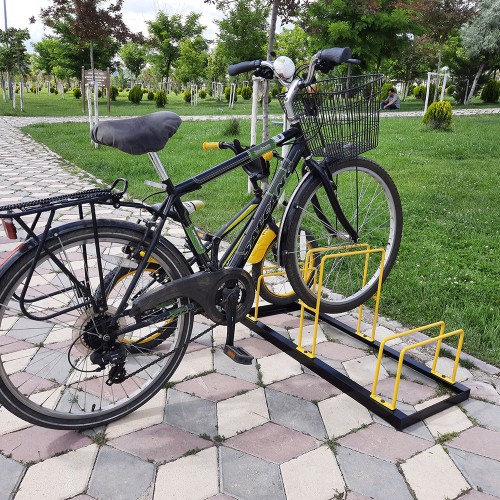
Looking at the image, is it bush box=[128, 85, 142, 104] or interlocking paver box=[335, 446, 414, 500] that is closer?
interlocking paver box=[335, 446, 414, 500]

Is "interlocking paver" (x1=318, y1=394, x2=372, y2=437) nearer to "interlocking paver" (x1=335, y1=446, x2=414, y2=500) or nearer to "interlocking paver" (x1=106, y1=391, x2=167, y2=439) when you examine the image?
"interlocking paver" (x1=335, y1=446, x2=414, y2=500)

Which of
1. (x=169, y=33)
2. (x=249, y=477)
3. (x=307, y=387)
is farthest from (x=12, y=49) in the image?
(x=249, y=477)

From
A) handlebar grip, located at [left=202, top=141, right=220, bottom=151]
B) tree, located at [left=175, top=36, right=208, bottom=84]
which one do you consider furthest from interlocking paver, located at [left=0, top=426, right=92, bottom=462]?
tree, located at [left=175, top=36, right=208, bottom=84]

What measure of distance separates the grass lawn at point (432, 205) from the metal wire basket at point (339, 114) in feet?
4.39

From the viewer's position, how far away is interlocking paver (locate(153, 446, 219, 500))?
1.77 metres

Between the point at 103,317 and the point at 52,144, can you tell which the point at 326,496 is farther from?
the point at 52,144

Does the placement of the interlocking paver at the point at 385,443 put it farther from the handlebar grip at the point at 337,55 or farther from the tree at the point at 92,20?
the tree at the point at 92,20

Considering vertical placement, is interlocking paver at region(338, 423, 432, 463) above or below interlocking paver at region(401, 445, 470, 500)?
above

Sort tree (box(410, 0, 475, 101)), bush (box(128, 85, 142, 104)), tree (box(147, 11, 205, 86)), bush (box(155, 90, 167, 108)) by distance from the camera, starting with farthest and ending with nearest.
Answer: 1. tree (box(147, 11, 205, 86))
2. bush (box(128, 85, 142, 104))
3. bush (box(155, 90, 167, 108))
4. tree (box(410, 0, 475, 101))

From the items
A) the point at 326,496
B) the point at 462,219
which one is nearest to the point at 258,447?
the point at 326,496

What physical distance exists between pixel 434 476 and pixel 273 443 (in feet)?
2.10

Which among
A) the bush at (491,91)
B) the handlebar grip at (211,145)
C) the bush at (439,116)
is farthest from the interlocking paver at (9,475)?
the bush at (491,91)

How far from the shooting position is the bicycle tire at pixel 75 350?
Answer: 186 centimetres

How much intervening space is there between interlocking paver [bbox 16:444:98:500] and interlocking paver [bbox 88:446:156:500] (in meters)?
0.04
